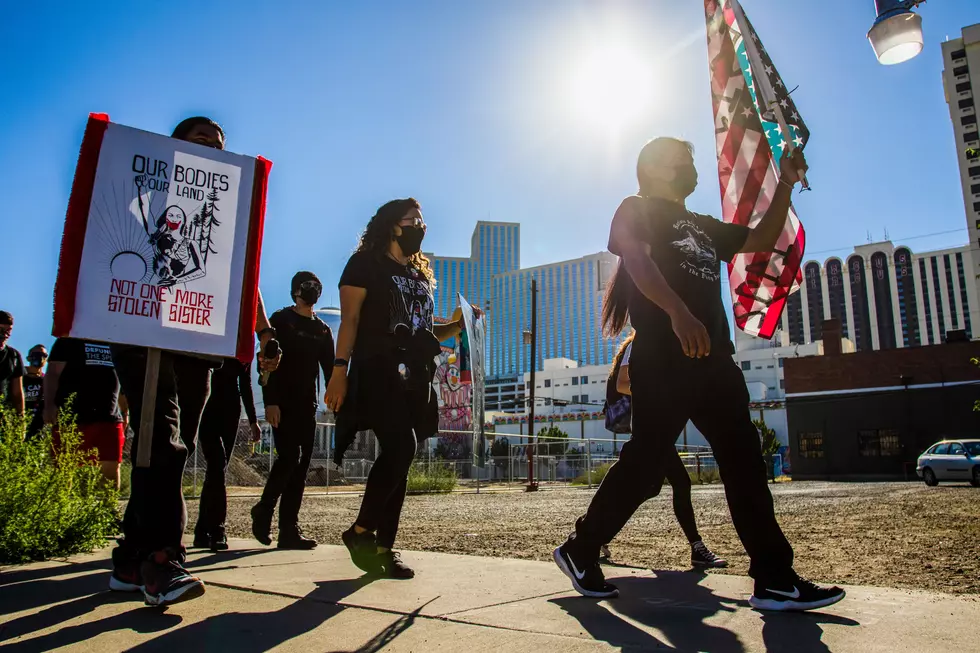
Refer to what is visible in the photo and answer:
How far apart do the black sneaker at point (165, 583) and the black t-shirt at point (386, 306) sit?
1.17 m

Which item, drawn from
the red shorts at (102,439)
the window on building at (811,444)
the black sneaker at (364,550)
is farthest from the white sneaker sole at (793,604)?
the window on building at (811,444)

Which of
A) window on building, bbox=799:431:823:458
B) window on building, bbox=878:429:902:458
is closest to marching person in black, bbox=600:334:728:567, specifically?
window on building, bbox=878:429:902:458

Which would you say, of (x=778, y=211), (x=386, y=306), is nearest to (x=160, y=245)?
(x=386, y=306)

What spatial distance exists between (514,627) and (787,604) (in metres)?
0.94

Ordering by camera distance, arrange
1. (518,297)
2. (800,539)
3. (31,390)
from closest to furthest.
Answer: (800,539) < (31,390) < (518,297)

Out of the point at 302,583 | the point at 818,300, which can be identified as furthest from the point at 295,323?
the point at 818,300

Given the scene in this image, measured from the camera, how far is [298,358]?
4.50 metres

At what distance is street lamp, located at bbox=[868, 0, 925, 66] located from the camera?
596 centimetres

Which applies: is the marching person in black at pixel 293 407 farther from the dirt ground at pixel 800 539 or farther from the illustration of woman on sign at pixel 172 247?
the illustration of woman on sign at pixel 172 247

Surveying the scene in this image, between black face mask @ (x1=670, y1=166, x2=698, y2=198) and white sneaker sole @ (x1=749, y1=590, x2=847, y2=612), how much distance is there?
1.67 m

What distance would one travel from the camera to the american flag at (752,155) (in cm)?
411

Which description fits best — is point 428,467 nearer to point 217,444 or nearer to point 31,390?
point 31,390

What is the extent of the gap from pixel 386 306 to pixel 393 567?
3.86 ft

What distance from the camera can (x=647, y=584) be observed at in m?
3.09
